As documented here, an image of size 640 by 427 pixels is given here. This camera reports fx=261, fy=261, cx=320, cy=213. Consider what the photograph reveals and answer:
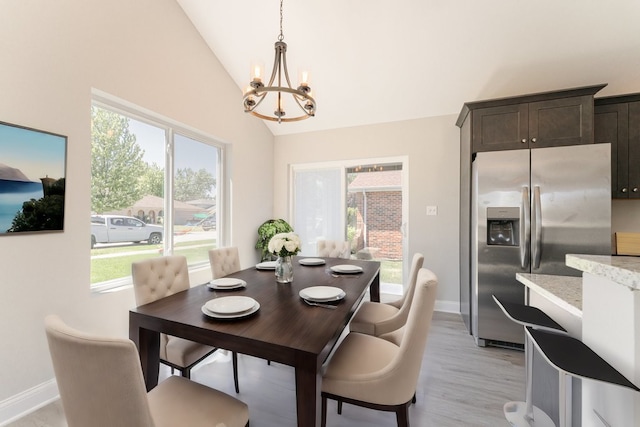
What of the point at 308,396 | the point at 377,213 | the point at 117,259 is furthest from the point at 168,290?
the point at 377,213

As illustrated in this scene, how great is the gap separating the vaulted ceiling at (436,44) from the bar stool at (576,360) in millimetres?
2699

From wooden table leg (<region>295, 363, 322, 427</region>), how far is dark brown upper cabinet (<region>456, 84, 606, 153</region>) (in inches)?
106

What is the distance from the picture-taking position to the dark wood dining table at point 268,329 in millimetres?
968

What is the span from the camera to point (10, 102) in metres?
1.63

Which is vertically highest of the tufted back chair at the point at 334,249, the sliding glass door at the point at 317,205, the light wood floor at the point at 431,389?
the sliding glass door at the point at 317,205

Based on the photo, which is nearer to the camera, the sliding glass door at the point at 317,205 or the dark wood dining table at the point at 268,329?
the dark wood dining table at the point at 268,329

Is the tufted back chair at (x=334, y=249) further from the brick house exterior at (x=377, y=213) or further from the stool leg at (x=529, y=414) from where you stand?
the stool leg at (x=529, y=414)

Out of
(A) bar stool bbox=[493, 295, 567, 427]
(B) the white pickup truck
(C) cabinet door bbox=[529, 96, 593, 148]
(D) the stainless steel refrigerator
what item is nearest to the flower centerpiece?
(A) bar stool bbox=[493, 295, 567, 427]

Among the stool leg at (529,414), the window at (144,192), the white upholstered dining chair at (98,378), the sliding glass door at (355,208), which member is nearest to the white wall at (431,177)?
the sliding glass door at (355,208)

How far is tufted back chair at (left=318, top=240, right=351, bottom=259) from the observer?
3.14 meters

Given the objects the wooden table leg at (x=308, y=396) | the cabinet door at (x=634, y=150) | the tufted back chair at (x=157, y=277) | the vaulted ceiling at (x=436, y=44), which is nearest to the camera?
the wooden table leg at (x=308, y=396)

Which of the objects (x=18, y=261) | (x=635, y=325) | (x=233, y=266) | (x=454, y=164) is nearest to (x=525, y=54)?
(x=454, y=164)

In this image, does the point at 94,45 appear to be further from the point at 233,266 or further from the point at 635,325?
the point at 635,325

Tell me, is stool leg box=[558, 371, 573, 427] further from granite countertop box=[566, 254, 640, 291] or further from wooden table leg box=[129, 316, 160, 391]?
wooden table leg box=[129, 316, 160, 391]
